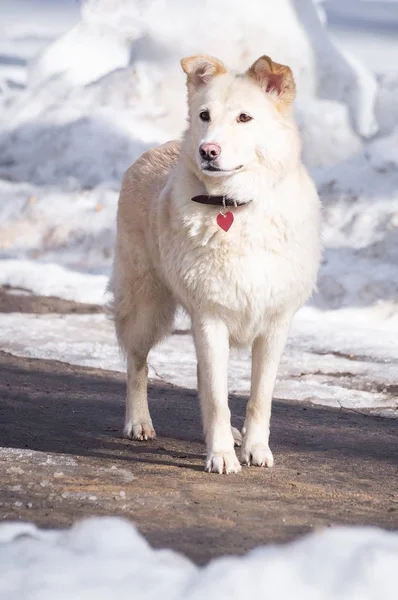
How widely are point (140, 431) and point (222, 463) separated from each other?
0.87 m

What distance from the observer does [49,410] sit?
225 inches

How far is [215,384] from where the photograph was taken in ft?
14.8

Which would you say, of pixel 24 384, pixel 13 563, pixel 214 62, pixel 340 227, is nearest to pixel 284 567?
pixel 13 563

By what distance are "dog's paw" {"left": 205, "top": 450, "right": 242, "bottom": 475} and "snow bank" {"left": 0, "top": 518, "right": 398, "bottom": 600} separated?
1106mm

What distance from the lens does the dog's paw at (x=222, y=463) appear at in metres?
4.43

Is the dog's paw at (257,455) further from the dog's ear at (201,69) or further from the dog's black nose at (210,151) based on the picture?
the dog's ear at (201,69)

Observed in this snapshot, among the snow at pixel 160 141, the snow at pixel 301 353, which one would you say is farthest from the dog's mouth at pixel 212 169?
the snow at pixel 160 141

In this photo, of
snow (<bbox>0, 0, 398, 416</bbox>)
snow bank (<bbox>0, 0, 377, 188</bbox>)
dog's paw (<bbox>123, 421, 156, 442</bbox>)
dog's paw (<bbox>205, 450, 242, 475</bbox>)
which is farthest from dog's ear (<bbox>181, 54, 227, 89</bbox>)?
snow bank (<bbox>0, 0, 377, 188</bbox>)

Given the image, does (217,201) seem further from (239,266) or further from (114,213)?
(114,213)

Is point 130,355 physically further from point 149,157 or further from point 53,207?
point 53,207

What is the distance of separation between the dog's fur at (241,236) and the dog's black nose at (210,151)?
3cm

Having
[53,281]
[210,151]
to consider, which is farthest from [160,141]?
[210,151]

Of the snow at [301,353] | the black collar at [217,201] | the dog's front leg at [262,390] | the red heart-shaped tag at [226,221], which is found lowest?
the snow at [301,353]

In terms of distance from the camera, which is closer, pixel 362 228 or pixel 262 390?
pixel 262 390
